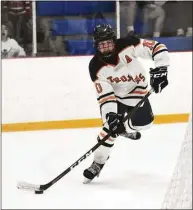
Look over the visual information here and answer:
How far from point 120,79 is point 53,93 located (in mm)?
745

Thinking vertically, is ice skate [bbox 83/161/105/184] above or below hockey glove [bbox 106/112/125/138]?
below

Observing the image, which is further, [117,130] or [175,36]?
[175,36]

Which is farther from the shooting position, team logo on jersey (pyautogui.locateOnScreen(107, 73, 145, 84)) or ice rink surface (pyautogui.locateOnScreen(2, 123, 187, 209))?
team logo on jersey (pyautogui.locateOnScreen(107, 73, 145, 84))

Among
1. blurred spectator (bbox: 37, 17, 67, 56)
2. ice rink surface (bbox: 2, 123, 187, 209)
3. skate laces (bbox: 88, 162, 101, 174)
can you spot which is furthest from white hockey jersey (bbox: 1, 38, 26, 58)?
skate laces (bbox: 88, 162, 101, 174)

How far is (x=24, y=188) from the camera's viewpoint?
1692mm

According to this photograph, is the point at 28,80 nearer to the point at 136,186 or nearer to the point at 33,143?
the point at 33,143

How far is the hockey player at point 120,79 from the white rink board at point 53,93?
1.67ft

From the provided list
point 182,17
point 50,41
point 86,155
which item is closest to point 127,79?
point 86,155

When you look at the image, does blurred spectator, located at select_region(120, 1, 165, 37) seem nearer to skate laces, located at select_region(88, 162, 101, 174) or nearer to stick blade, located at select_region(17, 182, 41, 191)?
skate laces, located at select_region(88, 162, 101, 174)

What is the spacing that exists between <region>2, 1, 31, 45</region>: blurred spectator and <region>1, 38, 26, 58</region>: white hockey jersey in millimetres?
33

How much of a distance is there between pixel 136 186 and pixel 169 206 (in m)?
0.82

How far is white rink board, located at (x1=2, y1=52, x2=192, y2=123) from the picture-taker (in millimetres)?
2385

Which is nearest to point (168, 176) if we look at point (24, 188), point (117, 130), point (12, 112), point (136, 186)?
point (136, 186)

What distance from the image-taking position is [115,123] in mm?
1678
